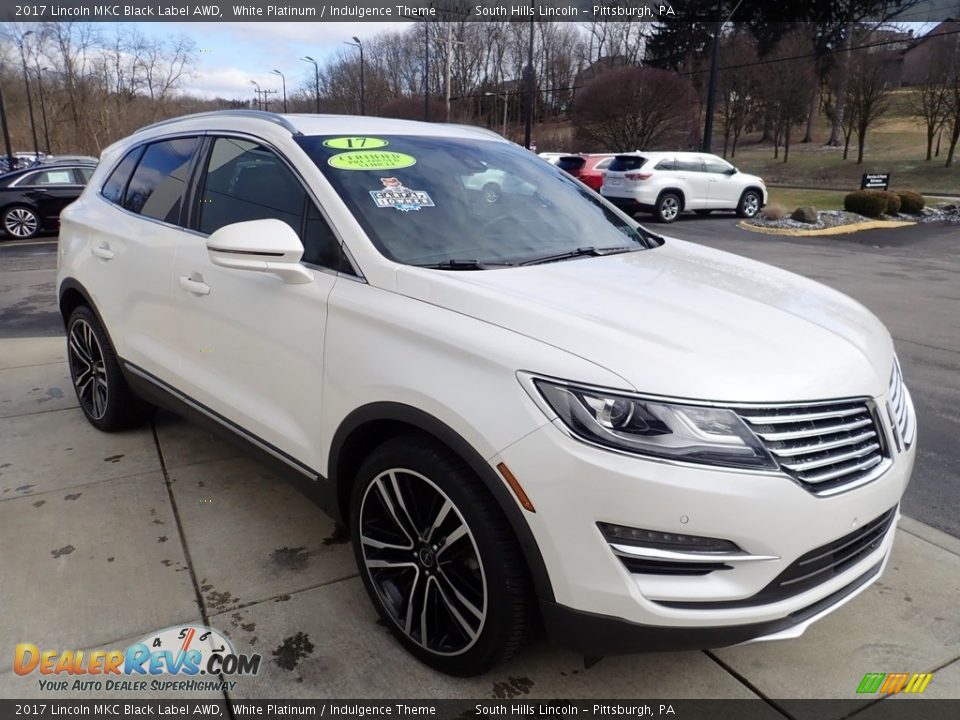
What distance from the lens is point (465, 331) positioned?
7.11 feet

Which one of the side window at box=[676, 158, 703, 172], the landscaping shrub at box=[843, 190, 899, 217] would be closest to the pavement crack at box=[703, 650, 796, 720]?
the side window at box=[676, 158, 703, 172]

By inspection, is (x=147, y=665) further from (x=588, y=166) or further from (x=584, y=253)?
(x=588, y=166)

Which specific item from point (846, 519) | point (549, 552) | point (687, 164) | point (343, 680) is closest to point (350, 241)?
point (549, 552)

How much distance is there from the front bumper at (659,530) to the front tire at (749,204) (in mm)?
19880

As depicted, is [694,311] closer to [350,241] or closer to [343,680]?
[350,241]

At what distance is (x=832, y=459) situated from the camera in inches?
79.4

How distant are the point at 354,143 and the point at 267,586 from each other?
1.85 m

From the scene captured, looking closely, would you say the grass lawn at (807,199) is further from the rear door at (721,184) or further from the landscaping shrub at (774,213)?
the rear door at (721,184)

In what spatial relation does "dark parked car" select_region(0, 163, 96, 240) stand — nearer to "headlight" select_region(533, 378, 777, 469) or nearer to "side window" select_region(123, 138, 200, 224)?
"side window" select_region(123, 138, 200, 224)

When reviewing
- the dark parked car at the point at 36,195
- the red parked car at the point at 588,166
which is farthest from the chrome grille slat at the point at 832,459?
the red parked car at the point at 588,166

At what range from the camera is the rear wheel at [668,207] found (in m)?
18.7

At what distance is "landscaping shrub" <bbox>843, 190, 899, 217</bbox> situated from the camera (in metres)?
18.6

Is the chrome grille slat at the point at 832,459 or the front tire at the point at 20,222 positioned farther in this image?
the front tire at the point at 20,222

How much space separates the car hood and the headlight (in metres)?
0.05
